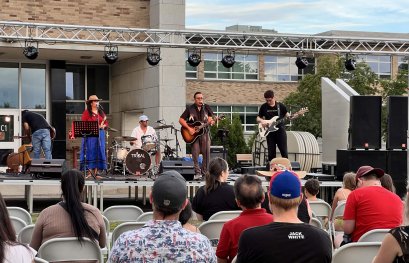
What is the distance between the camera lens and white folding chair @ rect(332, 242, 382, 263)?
488cm

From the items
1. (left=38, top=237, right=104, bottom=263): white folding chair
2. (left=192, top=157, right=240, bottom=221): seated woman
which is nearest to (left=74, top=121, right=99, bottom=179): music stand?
(left=192, top=157, right=240, bottom=221): seated woman

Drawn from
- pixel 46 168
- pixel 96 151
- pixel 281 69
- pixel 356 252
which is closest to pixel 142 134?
pixel 96 151

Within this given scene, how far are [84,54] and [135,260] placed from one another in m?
21.8

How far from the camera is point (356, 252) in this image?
4.93m

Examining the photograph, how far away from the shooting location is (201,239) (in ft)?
12.5

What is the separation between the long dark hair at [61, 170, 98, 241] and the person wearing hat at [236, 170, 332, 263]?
1.92 m

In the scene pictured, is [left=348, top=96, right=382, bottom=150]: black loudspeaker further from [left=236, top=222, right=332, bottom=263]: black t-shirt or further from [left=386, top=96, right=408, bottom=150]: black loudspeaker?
[left=236, top=222, right=332, bottom=263]: black t-shirt

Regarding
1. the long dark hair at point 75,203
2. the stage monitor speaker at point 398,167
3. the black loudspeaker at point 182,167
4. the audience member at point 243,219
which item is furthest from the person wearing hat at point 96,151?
the audience member at point 243,219

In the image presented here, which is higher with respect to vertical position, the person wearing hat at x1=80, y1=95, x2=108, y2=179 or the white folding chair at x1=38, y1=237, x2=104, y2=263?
the person wearing hat at x1=80, y1=95, x2=108, y2=179

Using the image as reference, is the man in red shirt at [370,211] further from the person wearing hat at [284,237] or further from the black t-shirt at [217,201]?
the person wearing hat at [284,237]

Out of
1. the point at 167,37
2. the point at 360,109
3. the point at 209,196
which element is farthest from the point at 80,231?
the point at 167,37

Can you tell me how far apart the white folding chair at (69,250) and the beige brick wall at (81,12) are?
18.4 meters

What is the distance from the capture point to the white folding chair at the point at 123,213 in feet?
25.8

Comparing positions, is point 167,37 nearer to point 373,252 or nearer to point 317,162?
point 317,162
